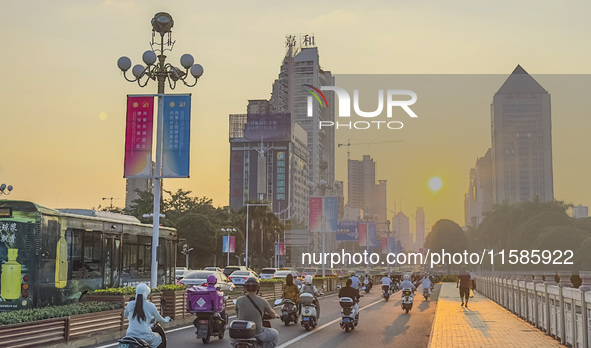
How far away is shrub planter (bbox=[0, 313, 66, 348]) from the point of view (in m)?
14.0

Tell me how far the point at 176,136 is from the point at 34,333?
36.5 feet

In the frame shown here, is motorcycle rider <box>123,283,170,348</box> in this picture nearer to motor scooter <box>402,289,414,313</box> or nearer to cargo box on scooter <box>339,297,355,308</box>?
cargo box on scooter <box>339,297,355,308</box>

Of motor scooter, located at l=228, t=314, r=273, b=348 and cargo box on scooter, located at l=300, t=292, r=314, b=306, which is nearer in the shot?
motor scooter, located at l=228, t=314, r=273, b=348

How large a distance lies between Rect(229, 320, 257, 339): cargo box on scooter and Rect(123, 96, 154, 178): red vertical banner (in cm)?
1444

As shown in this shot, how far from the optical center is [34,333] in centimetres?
1513

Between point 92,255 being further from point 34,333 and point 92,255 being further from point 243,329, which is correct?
point 243,329

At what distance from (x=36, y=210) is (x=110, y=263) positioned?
5210 millimetres

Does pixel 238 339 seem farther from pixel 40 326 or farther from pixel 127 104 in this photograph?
pixel 127 104

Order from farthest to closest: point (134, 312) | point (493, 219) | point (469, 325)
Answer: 1. point (493, 219)
2. point (469, 325)
3. point (134, 312)

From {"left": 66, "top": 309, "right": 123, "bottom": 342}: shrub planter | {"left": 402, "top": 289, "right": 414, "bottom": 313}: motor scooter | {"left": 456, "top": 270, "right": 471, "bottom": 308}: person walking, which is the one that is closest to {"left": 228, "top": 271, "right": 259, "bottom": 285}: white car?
{"left": 456, "top": 270, "right": 471, "bottom": 308}: person walking

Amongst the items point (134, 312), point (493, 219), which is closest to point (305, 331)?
point (134, 312)

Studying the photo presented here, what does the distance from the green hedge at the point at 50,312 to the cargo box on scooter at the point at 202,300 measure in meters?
2.63

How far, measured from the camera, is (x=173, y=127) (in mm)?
25219

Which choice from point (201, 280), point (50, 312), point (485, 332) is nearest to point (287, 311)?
point (485, 332)
